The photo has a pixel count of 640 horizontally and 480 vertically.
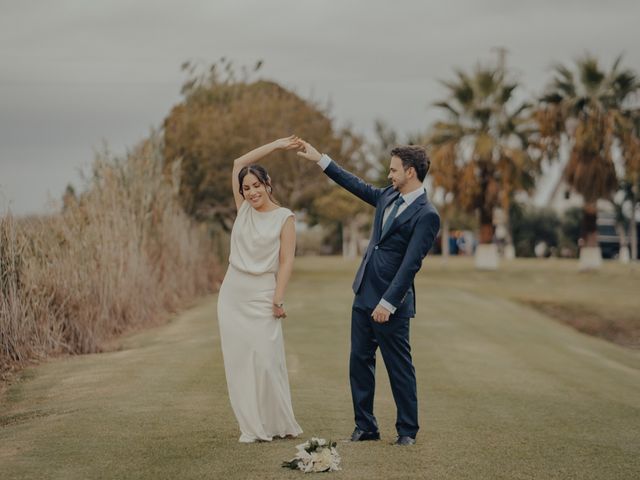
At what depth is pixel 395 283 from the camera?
7512mm

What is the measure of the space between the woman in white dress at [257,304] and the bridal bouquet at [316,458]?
2.82 feet

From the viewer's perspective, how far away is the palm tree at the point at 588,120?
42750mm

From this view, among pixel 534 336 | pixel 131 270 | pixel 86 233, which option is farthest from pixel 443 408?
pixel 534 336

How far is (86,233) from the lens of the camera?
1695 cm

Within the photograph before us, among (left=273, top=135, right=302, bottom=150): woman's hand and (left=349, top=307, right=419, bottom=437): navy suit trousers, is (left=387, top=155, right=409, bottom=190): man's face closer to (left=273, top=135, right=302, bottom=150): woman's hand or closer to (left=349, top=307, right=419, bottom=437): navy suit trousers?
(left=273, top=135, right=302, bottom=150): woman's hand

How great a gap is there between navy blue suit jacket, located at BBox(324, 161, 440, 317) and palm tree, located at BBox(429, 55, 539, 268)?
36084 mm

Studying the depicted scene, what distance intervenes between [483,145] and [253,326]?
36434 millimetres

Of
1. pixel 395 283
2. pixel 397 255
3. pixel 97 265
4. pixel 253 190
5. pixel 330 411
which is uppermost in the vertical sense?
pixel 253 190

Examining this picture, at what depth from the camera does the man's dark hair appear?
24.9 feet

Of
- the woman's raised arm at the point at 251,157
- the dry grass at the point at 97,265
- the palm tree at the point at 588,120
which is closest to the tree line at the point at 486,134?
the palm tree at the point at 588,120

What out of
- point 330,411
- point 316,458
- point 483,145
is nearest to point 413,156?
point 316,458

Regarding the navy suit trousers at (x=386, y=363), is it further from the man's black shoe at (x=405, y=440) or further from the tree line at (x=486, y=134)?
the tree line at (x=486, y=134)

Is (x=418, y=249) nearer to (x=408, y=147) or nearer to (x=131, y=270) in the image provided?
(x=408, y=147)

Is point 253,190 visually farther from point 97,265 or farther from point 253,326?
point 97,265
